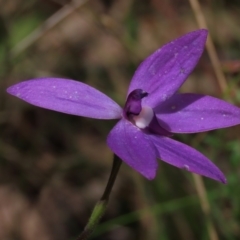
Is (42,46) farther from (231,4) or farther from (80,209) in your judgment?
(231,4)

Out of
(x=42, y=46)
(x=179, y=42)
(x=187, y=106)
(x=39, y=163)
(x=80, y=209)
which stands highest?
(x=179, y=42)

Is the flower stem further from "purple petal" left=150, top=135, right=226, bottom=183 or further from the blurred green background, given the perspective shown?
the blurred green background

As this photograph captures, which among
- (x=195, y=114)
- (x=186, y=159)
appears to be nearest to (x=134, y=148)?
(x=186, y=159)

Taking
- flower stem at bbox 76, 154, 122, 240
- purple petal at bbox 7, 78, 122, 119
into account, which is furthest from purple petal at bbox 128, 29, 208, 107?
flower stem at bbox 76, 154, 122, 240

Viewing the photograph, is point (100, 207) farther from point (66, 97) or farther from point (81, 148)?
point (81, 148)

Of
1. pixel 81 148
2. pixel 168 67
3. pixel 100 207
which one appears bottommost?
pixel 81 148

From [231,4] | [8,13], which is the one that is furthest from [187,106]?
[231,4]
